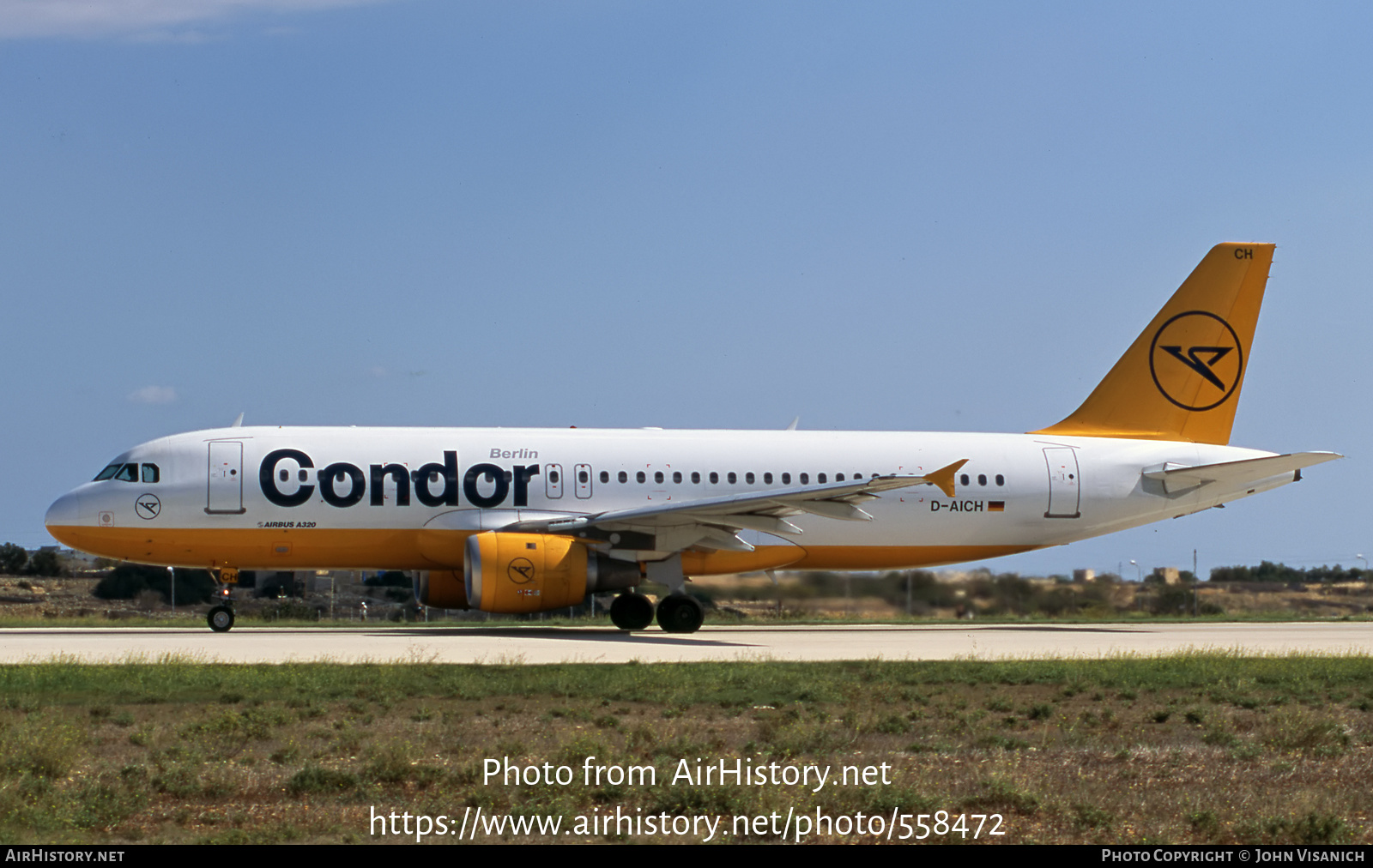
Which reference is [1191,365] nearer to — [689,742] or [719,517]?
[719,517]

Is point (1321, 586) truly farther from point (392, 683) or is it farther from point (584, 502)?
point (392, 683)

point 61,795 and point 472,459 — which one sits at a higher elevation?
point 472,459

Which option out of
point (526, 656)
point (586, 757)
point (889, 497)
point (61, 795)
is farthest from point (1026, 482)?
point (61, 795)

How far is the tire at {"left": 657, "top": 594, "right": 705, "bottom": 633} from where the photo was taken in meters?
25.7

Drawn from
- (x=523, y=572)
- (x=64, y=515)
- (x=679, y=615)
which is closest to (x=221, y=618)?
(x=64, y=515)

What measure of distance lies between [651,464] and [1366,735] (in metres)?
15.9

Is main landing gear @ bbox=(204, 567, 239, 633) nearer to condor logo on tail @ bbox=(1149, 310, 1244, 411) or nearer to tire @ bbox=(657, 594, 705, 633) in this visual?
tire @ bbox=(657, 594, 705, 633)

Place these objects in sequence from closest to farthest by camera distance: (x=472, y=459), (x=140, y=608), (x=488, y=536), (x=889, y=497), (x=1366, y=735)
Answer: (x=1366, y=735) < (x=488, y=536) < (x=472, y=459) < (x=889, y=497) < (x=140, y=608)

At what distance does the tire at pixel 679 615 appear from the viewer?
25.7m

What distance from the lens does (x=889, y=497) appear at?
28.0 metres

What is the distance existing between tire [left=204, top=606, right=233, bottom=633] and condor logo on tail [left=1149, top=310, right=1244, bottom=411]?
20.0 m

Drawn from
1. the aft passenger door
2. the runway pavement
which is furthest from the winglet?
the aft passenger door

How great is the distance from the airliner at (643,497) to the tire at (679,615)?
0.04 metres

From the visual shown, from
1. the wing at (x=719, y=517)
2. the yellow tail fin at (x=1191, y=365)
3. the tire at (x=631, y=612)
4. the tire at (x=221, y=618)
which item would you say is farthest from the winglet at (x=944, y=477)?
the tire at (x=221, y=618)
